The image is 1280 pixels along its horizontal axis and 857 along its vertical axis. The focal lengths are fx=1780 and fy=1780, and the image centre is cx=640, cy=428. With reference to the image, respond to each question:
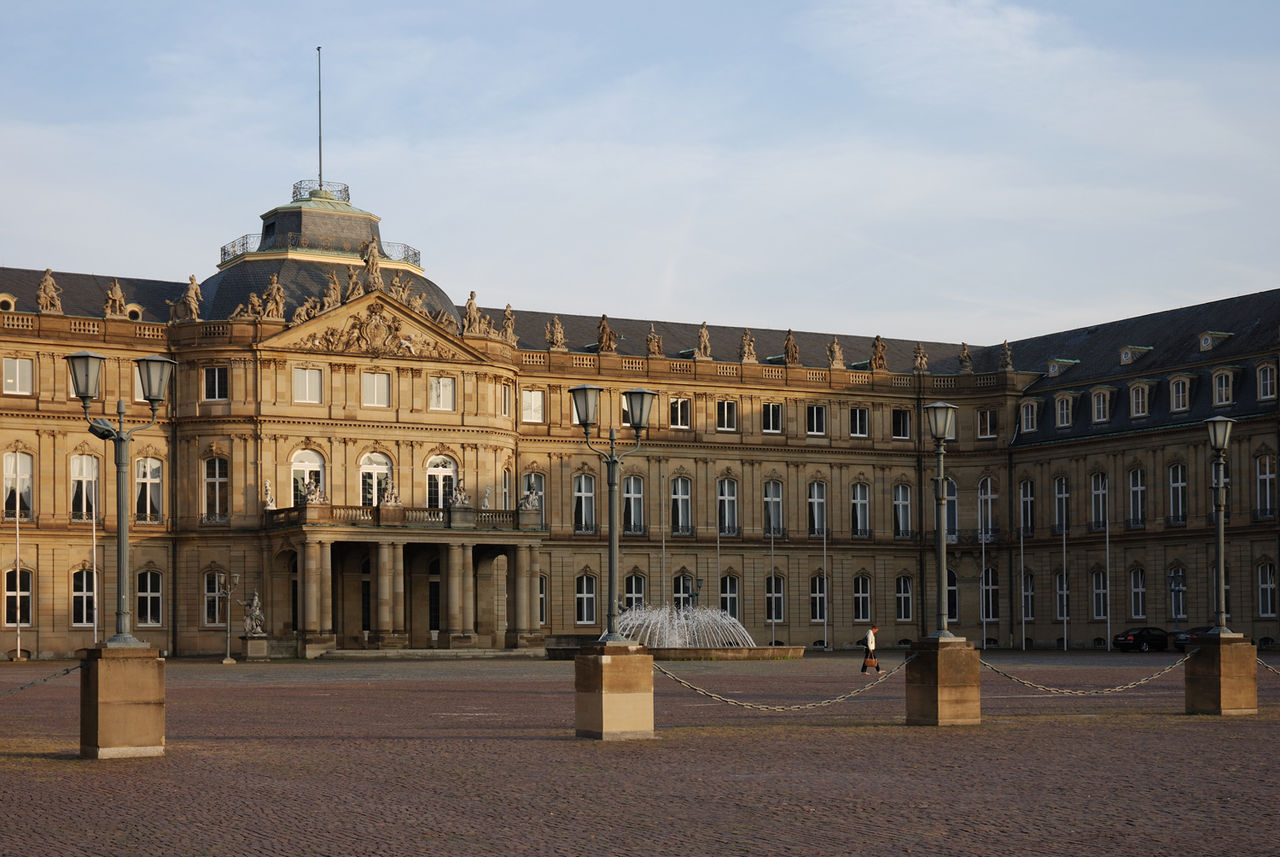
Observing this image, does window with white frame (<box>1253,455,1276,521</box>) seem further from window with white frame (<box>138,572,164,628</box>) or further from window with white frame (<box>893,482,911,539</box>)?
window with white frame (<box>138,572,164,628</box>)

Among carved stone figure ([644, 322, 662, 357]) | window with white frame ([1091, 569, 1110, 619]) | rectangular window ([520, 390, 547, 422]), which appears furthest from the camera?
carved stone figure ([644, 322, 662, 357])

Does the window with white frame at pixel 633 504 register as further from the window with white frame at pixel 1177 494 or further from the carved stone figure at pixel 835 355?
the window with white frame at pixel 1177 494

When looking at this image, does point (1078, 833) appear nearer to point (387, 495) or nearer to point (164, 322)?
point (387, 495)

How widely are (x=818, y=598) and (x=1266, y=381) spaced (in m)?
27.7

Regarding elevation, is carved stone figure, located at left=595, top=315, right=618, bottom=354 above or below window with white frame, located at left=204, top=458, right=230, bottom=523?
above

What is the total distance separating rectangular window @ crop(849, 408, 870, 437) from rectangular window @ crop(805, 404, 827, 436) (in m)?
1.67

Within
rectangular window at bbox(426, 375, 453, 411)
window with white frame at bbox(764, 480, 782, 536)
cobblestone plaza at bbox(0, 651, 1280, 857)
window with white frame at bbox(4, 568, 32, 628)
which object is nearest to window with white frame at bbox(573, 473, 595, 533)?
rectangular window at bbox(426, 375, 453, 411)

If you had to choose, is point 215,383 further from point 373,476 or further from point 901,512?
point 901,512

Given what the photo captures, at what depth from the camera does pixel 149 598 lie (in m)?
85.6

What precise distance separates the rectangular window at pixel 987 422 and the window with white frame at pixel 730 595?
680 inches

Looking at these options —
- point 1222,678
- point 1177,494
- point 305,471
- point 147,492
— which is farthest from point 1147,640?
point 1222,678

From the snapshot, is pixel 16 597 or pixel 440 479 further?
pixel 440 479

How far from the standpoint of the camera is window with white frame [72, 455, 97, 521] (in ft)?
276

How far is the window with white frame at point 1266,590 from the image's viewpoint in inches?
3322
